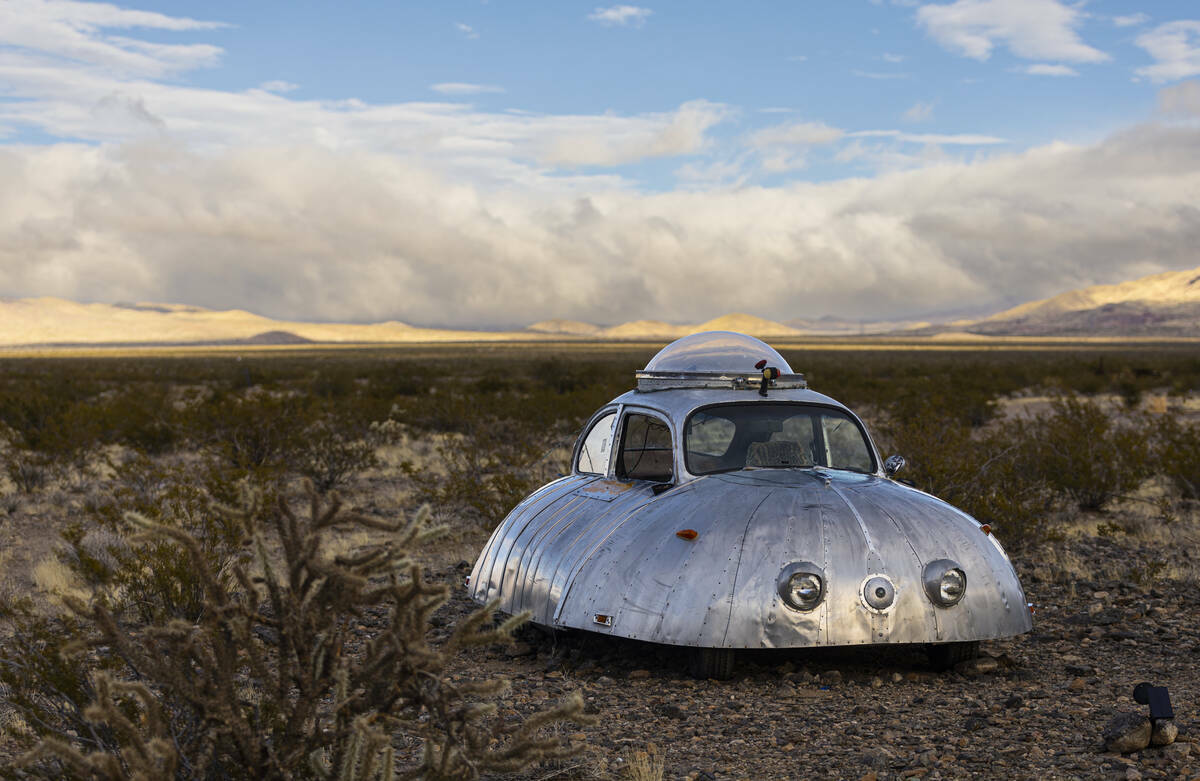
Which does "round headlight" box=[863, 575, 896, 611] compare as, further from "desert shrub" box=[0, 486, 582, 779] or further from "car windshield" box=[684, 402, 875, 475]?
"desert shrub" box=[0, 486, 582, 779]

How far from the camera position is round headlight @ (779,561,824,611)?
618 centimetres

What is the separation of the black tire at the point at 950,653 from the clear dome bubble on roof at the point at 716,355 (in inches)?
90.4

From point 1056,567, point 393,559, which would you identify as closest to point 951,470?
point 1056,567

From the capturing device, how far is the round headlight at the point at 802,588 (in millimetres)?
6176

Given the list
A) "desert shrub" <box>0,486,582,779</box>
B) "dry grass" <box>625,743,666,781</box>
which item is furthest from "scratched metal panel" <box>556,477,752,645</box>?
"desert shrub" <box>0,486,582,779</box>

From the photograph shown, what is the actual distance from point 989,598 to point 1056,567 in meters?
4.80

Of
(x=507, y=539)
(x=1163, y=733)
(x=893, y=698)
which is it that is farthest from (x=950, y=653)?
(x=507, y=539)

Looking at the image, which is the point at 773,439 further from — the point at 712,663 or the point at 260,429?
the point at 260,429

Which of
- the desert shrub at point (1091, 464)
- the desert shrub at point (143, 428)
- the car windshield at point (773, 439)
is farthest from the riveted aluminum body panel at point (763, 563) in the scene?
the desert shrub at point (143, 428)

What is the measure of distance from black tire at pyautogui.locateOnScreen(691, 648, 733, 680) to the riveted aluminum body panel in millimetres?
393

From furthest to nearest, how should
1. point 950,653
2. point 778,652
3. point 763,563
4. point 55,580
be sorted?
point 55,580, point 778,652, point 950,653, point 763,563

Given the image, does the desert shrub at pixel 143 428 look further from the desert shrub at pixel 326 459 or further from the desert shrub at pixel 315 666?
the desert shrub at pixel 315 666

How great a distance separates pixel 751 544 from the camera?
6.38m

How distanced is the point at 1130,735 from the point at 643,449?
13.1 feet
